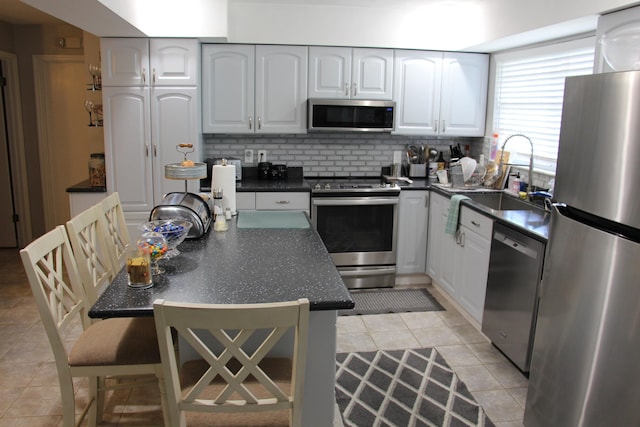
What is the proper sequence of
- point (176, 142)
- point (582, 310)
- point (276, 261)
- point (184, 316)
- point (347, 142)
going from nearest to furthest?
point (184, 316)
point (582, 310)
point (276, 261)
point (176, 142)
point (347, 142)

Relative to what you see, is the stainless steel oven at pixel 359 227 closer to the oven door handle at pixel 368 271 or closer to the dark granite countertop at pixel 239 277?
the oven door handle at pixel 368 271

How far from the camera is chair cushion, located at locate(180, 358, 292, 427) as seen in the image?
1600 millimetres

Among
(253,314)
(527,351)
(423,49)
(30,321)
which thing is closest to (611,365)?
(527,351)

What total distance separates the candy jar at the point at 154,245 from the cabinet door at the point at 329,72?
2.63m

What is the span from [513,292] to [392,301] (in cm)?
128

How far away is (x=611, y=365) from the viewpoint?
1.83m

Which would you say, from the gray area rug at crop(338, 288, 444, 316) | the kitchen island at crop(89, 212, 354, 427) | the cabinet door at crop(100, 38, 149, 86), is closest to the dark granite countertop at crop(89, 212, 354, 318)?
the kitchen island at crop(89, 212, 354, 427)

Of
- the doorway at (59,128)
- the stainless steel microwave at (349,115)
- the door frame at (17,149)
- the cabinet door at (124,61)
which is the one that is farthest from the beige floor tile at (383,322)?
the door frame at (17,149)

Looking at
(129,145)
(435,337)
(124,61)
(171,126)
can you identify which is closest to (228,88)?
(171,126)

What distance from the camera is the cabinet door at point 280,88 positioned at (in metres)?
4.26

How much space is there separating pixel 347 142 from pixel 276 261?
2.77 meters

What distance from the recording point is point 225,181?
2.99m

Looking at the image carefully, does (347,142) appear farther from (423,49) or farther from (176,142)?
(176,142)

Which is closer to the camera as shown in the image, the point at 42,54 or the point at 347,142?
the point at 347,142
